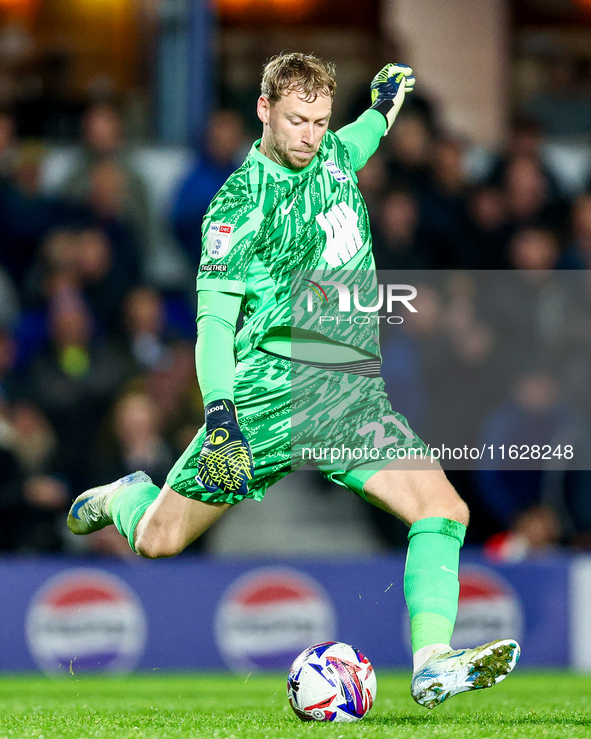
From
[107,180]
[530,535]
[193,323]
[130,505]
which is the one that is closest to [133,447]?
[193,323]

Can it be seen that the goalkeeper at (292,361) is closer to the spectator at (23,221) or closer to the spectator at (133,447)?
the spectator at (133,447)

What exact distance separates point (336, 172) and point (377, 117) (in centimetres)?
84

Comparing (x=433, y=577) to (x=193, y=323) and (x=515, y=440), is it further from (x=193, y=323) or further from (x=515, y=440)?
(x=193, y=323)

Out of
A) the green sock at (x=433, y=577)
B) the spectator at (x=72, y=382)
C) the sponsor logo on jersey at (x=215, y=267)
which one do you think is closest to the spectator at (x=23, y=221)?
the spectator at (x=72, y=382)

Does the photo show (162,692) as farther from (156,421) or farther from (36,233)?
(36,233)

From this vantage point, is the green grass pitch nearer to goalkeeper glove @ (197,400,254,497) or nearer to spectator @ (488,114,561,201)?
goalkeeper glove @ (197,400,254,497)

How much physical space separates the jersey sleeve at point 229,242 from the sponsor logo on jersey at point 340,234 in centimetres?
30

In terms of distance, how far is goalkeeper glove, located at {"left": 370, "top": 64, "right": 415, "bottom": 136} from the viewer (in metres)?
6.19

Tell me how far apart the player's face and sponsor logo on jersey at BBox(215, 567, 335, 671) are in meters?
4.82

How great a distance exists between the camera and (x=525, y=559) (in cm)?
966

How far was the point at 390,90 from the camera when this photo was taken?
632 cm

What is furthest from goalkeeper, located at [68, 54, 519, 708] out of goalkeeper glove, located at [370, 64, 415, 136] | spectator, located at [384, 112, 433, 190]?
spectator, located at [384, 112, 433, 190]

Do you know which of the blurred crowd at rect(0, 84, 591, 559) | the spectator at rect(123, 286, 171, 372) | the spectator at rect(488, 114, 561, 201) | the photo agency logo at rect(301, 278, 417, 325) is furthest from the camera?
the spectator at rect(488, 114, 561, 201)

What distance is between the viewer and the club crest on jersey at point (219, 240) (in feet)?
16.4
